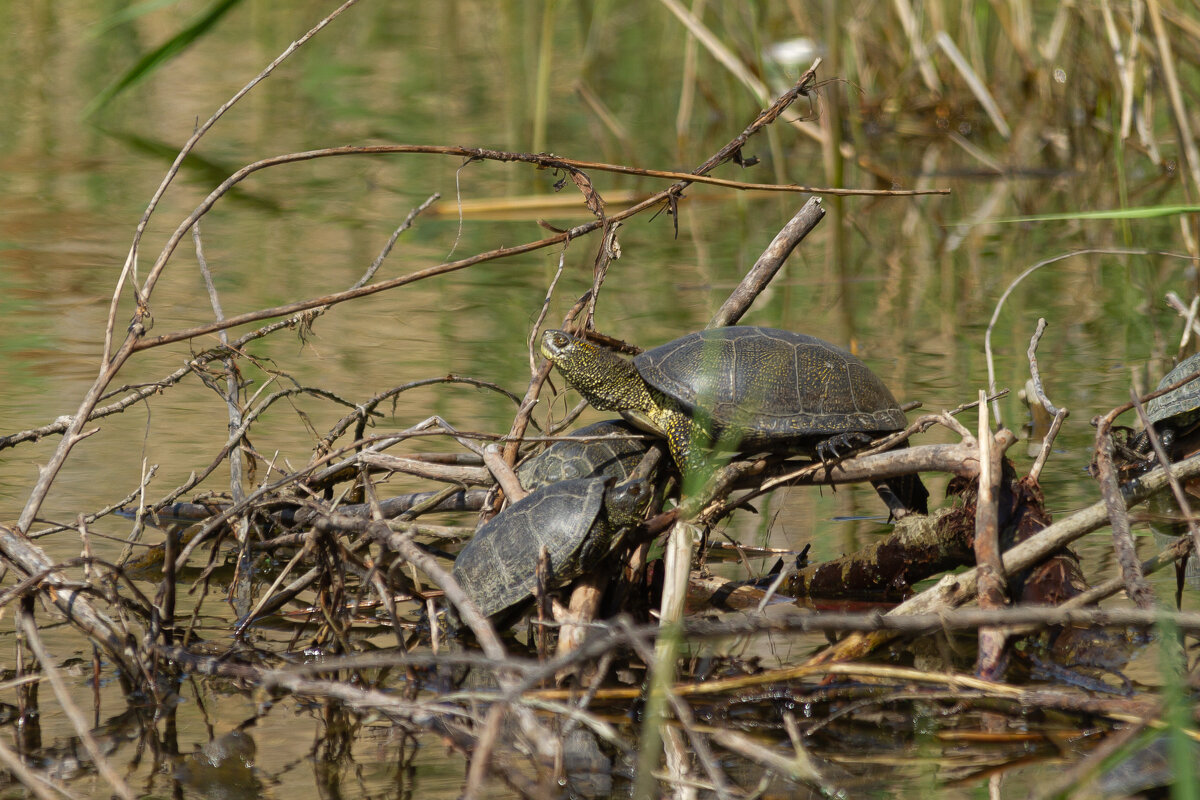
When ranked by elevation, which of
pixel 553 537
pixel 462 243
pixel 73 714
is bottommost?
pixel 73 714

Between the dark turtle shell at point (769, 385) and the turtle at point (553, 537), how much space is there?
14.8 inches

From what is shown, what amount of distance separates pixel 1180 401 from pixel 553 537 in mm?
2780

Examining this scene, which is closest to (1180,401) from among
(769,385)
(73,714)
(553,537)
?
(769,385)

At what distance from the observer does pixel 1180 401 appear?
15.1ft

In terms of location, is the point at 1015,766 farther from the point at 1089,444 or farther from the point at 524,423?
the point at 1089,444

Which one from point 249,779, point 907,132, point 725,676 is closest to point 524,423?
point 725,676

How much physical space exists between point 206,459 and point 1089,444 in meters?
3.24

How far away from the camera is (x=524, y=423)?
3465 millimetres

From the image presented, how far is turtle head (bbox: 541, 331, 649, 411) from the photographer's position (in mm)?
3504

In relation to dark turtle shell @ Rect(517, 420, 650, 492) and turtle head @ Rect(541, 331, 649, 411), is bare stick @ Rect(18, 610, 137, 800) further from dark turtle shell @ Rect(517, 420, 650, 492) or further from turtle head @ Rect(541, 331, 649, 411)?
turtle head @ Rect(541, 331, 649, 411)

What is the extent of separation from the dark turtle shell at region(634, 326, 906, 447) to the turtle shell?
1558mm

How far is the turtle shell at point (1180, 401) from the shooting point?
4.49 metres

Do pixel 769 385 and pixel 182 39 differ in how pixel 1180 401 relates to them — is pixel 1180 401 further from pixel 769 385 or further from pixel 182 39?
pixel 182 39

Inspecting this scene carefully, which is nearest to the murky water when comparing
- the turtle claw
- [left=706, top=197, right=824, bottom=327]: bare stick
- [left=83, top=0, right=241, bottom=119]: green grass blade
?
[left=83, top=0, right=241, bottom=119]: green grass blade
